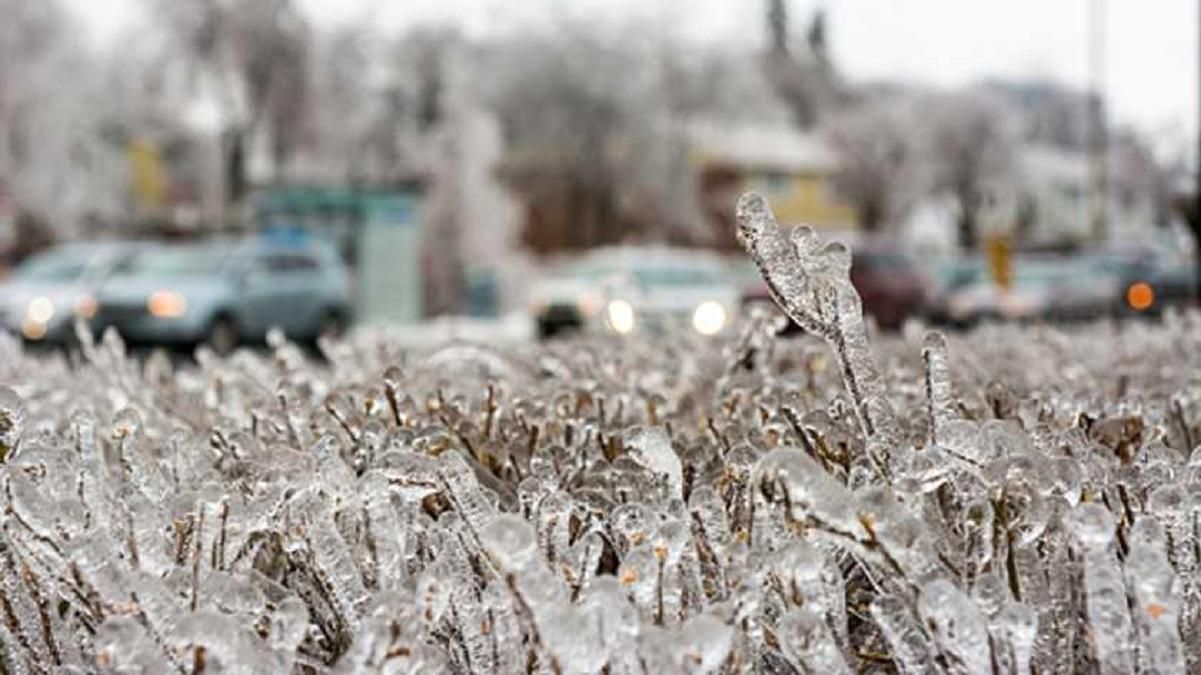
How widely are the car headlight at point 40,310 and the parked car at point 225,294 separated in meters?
0.53

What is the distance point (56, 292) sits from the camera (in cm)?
1767

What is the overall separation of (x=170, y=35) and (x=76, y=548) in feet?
125

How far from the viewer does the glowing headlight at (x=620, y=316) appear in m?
4.76

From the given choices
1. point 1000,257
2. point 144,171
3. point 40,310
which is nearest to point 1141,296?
point 1000,257

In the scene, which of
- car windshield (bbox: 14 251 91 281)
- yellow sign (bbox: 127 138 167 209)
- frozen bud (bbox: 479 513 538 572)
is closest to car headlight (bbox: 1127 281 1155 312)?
car windshield (bbox: 14 251 91 281)

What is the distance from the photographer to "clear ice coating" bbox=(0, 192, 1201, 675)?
1461 millimetres

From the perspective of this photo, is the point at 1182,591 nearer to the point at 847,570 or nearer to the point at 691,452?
the point at 847,570

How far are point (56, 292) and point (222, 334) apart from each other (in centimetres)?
201

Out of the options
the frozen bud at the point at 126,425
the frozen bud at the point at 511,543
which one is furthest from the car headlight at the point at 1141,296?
the frozen bud at the point at 511,543

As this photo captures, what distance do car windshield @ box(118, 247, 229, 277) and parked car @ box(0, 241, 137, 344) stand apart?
A: 0.18 m

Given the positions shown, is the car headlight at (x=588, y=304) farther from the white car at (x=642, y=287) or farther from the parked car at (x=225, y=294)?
the parked car at (x=225, y=294)

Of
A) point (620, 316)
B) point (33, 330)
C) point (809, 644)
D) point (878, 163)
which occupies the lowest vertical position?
point (878, 163)

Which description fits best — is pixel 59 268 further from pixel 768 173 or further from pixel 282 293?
pixel 768 173

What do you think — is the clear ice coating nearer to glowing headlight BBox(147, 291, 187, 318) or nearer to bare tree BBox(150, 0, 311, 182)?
glowing headlight BBox(147, 291, 187, 318)
